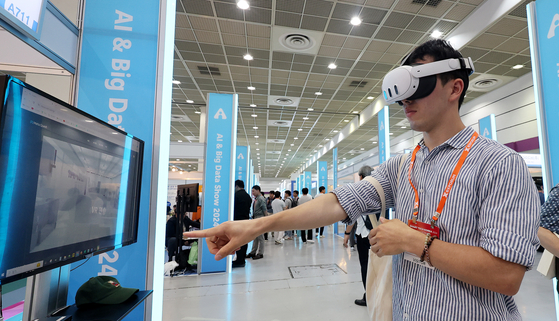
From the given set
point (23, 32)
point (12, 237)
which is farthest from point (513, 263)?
point (23, 32)

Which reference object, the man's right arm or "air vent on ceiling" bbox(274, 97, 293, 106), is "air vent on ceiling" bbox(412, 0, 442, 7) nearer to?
"air vent on ceiling" bbox(274, 97, 293, 106)

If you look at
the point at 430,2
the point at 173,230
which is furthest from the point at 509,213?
the point at 430,2

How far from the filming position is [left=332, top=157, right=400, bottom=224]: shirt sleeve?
79 centimetres

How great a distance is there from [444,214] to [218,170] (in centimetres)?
403

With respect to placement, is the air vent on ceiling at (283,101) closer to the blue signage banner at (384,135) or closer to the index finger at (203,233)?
the blue signage banner at (384,135)

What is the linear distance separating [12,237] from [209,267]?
13.1 ft

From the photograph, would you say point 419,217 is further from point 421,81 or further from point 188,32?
point 188,32

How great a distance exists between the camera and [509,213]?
0.55m

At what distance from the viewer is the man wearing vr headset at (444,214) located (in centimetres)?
A: 55

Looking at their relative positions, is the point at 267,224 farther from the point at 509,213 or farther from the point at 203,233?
the point at 509,213

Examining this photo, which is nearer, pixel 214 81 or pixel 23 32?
pixel 23 32

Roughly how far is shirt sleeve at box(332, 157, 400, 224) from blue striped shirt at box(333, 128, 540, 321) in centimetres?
2

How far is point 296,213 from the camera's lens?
758mm

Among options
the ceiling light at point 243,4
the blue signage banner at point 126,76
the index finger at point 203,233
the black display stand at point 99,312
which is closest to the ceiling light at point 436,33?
the ceiling light at point 243,4
